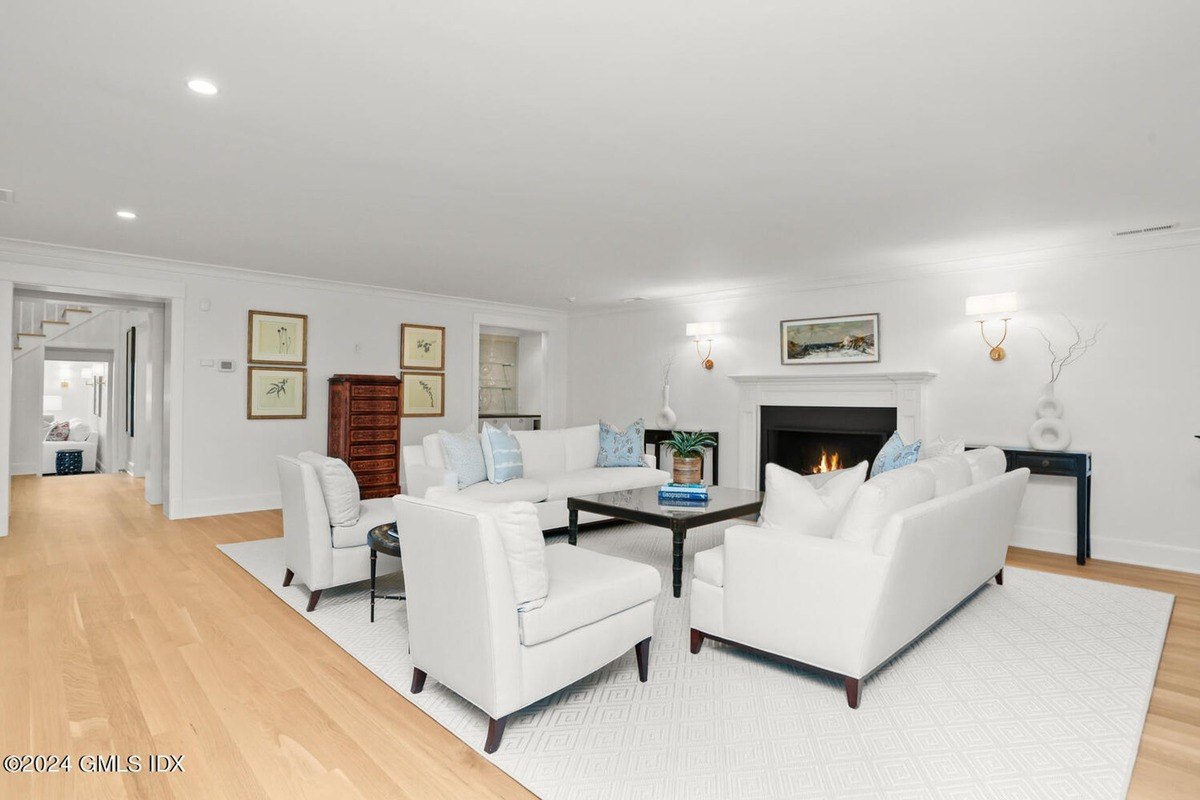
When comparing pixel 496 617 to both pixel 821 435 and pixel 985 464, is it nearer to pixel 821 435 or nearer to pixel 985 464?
pixel 985 464

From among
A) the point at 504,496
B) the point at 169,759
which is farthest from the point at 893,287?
the point at 169,759

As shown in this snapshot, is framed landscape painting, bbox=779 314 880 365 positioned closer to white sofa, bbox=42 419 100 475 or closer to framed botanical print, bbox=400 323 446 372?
framed botanical print, bbox=400 323 446 372

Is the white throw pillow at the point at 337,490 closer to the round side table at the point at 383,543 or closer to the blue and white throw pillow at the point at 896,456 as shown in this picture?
the round side table at the point at 383,543

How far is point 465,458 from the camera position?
486 cm

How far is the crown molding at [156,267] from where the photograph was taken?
16.6 ft

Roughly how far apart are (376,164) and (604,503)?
7.94ft

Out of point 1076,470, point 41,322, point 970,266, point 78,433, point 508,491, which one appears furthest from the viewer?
point 78,433

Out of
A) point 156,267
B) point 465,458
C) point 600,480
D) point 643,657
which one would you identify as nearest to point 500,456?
point 465,458

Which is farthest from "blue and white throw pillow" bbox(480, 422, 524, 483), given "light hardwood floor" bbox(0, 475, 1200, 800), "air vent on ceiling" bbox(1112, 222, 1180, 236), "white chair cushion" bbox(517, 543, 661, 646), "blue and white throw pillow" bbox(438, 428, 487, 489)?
"air vent on ceiling" bbox(1112, 222, 1180, 236)

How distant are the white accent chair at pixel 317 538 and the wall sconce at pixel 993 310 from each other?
180 inches

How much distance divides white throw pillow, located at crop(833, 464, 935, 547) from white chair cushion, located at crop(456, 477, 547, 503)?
103 inches

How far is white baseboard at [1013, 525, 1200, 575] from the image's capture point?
4426mm

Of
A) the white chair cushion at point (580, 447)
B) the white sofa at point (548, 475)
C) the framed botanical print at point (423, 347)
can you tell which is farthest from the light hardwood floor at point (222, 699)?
the framed botanical print at point (423, 347)

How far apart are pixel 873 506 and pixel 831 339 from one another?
4017mm
